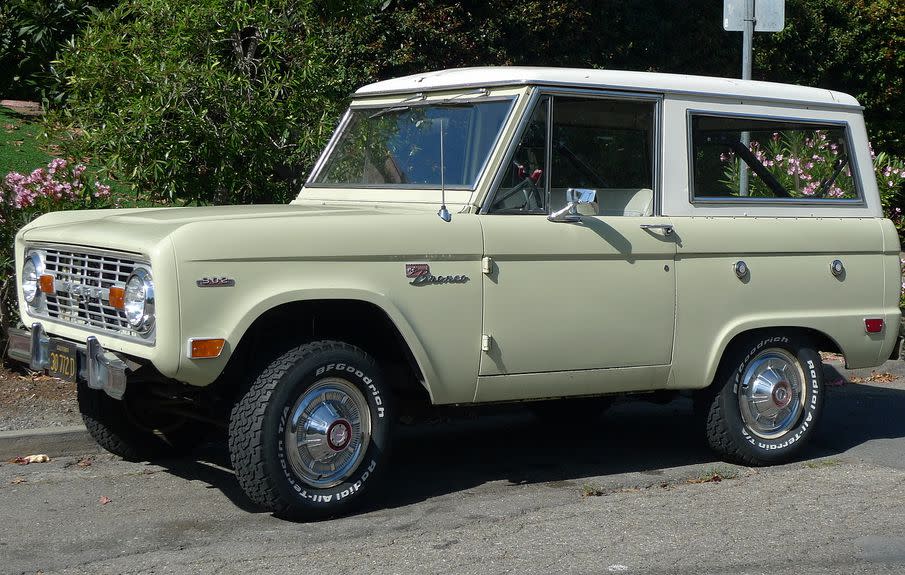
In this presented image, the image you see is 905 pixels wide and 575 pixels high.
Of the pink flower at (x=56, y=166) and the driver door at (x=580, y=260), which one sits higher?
the pink flower at (x=56, y=166)

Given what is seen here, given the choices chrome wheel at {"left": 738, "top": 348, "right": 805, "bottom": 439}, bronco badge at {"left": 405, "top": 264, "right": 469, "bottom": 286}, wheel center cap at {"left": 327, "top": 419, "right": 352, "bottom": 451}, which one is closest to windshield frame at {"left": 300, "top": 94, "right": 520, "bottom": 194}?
bronco badge at {"left": 405, "top": 264, "right": 469, "bottom": 286}

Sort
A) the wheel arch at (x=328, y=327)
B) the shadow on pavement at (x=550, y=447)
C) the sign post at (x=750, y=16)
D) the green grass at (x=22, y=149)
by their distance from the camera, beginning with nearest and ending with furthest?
the wheel arch at (x=328, y=327) < the shadow on pavement at (x=550, y=447) < the sign post at (x=750, y=16) < the green grass at (x=22, y=149)

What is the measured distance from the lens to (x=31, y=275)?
6.12 meters

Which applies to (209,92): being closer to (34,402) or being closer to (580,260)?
(34,402)

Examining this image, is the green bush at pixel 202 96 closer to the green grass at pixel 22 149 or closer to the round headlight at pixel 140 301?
the round headlight at pixel 140 301

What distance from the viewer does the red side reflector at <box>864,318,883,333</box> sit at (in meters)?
7.18

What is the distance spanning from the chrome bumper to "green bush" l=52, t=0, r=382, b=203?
101 inches

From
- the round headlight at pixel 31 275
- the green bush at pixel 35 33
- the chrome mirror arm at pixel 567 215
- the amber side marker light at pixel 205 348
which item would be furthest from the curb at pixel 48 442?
the green bush at pixel 35 33

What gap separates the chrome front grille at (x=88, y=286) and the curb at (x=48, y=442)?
1.17m

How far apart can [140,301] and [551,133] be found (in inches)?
89.3

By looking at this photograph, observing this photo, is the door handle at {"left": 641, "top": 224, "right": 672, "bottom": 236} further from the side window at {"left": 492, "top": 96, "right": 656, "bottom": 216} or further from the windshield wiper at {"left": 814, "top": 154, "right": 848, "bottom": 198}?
the windshield wiper at {"left": 814, "top": 154, "right": 848, "bottom": 198}

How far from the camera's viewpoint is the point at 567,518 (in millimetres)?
5723

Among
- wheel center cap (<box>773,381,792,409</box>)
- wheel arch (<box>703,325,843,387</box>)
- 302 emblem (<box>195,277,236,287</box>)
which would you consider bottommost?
wheel center cap (<box>773,381,792,409</box>)

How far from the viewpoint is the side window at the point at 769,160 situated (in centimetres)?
678
